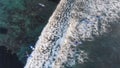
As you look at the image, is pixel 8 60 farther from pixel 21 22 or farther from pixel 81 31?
pixel 81 31

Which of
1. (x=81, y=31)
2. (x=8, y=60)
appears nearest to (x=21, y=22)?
(x=8, y=60)

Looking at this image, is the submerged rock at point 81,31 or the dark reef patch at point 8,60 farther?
the dark reef patch at point 8,60

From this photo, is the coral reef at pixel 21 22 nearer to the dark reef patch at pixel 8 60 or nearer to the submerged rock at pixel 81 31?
the dark reef patch at pixel 8 60

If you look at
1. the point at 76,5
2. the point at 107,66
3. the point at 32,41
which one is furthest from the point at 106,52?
the point at 32,41

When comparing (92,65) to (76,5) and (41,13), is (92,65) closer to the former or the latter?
(76,5)

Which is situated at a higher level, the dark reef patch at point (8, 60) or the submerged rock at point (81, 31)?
the submerged rock at point (81, 31)

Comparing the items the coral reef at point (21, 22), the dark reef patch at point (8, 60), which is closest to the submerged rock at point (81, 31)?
the coral reef at point (21, 22)

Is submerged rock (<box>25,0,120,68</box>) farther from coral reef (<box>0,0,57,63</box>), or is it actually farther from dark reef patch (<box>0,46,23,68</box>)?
dark reef patch (<box>0,46,23,68</box>)

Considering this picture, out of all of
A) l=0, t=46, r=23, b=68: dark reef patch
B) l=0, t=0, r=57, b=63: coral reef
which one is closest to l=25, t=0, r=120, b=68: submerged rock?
l=0, t=0, r=57, b=63: coral reef

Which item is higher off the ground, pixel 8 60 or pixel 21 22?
pixel 21 22

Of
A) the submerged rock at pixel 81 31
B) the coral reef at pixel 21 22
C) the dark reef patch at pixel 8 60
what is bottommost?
the dark reef patch at pixel 8 60

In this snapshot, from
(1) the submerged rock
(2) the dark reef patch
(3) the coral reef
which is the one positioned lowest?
(2) the dark reef patch

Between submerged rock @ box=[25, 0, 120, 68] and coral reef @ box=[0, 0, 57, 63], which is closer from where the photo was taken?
submerged rock @ box=[25, 0, 120, 68]
